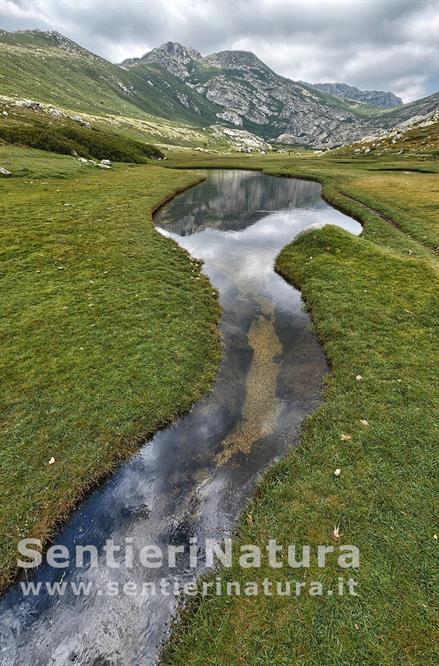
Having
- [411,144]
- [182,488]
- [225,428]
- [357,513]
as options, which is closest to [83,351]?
[225,428]

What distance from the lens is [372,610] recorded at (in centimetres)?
781

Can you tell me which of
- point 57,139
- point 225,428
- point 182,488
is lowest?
point 182,488

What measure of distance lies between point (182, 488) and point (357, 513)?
19.2ft

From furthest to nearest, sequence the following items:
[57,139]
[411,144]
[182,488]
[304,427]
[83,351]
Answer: [411,144] < [57,139] < [83,351] < [304,427] < [182,488]

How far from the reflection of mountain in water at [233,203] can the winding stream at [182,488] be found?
2240 centimetres

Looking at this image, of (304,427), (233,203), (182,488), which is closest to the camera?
(182,488)

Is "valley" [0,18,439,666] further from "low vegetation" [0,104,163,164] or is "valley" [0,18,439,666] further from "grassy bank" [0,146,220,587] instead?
"low vegetation" [0,104,163,164]

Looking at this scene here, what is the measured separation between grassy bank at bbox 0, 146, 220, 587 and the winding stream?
0.97 meters

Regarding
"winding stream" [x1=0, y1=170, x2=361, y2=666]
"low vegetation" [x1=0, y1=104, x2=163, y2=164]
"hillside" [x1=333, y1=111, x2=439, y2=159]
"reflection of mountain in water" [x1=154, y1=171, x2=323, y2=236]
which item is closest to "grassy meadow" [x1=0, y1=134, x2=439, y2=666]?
"winding stream" [x1=0, y1=170, x2=361, y2=666]

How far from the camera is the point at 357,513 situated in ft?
32.6

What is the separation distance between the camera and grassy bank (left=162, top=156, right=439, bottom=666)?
7.44 metres

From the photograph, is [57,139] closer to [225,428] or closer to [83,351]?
[83,351]

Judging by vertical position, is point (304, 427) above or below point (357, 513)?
below

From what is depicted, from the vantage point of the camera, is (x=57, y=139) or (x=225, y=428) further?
(x=57, y=139)
